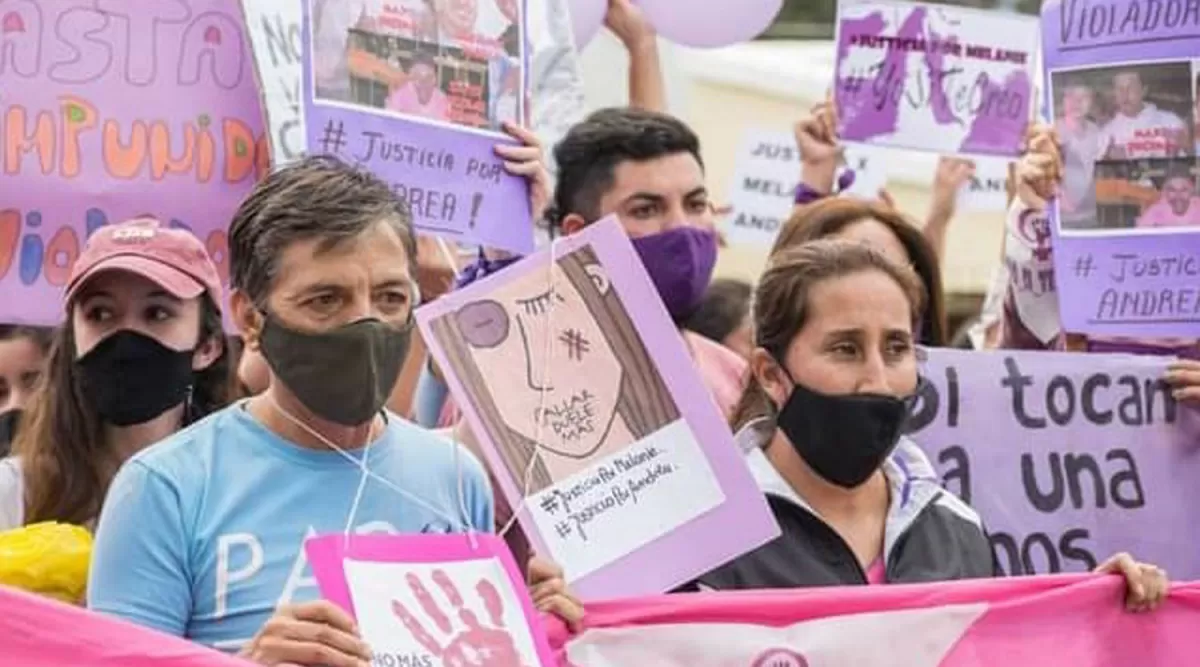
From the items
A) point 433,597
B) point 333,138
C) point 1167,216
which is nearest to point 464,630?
point 433,597

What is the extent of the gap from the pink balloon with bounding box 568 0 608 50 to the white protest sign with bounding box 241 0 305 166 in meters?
1.02

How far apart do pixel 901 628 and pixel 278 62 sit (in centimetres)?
170

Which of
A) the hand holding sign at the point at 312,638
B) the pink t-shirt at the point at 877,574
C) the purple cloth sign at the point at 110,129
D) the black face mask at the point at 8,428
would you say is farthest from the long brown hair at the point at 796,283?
the black face mask at the point at 8,428

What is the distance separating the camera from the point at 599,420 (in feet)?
12.4

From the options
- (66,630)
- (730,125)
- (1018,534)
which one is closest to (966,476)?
(1018,534)

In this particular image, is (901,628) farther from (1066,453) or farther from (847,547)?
(1066,453)

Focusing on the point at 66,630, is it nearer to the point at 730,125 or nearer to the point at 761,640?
the point at 761,640

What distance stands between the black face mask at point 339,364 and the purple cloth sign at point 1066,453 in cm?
177

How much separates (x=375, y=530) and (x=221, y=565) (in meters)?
0.23

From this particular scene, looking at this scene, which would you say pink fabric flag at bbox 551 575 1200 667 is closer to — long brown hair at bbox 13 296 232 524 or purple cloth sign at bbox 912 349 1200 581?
purple cloth sign at bbox 912 349 1200 581

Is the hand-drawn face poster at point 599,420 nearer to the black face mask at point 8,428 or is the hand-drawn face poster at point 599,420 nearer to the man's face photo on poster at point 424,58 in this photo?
the man's face photo on poster at point 424,58

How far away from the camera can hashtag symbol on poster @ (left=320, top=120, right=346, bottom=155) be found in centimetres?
451

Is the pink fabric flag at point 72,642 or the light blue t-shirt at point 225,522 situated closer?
the pink fabric flag at point 72,642

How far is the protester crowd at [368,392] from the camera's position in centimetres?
334
